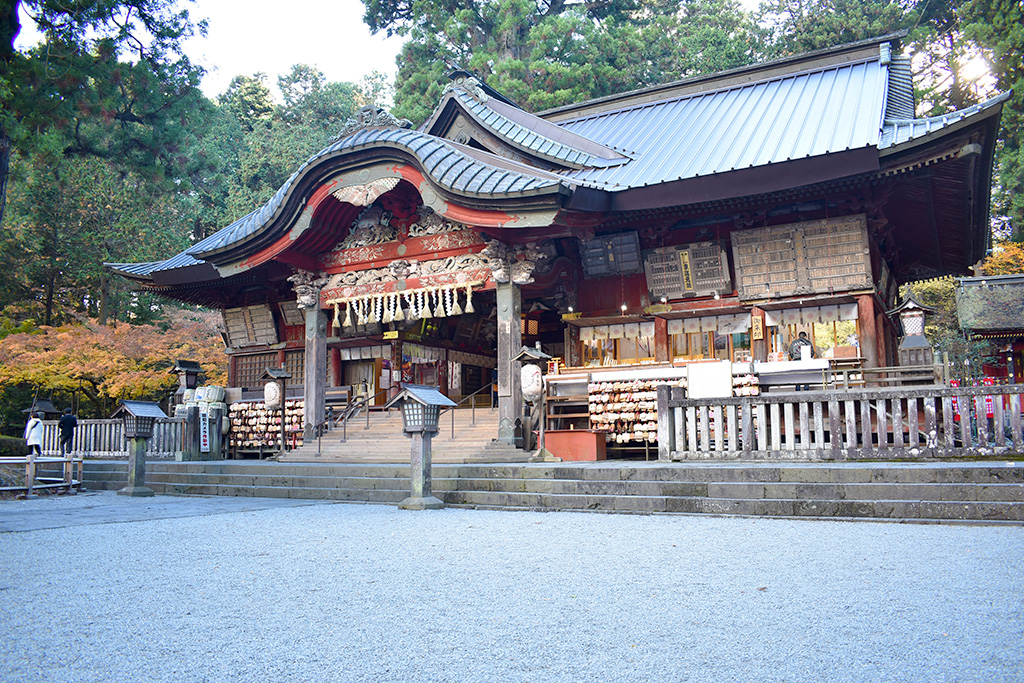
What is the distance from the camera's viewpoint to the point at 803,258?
43.0 ft

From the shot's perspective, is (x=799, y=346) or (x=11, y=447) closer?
(x=799, y=346)

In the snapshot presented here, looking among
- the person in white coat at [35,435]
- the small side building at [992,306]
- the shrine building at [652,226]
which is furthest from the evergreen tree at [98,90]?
the small side building at [992,306]

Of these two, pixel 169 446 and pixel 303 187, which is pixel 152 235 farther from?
pixel 303 187

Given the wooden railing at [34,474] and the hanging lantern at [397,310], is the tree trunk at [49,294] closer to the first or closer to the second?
the wooden railing at [34,474]

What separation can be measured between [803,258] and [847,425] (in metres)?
4.97

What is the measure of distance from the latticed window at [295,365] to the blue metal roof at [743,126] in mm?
8789

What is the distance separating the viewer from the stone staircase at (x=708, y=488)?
7031mm

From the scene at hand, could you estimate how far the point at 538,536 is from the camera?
6.81 metres

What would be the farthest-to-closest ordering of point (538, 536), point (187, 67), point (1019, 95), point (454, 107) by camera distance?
point (1019, 95)
point (454, 107)
point (187, 67)
point (538, 536)

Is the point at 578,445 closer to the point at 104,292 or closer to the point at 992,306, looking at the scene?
the point at 992,306

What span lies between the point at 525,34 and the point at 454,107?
16893 mm

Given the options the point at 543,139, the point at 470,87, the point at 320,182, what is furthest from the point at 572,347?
the point at 470,87

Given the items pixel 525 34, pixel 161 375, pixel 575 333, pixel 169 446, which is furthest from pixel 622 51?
pixel 169 446

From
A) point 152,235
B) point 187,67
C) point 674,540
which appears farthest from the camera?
point 152,235
